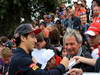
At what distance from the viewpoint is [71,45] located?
4.62 metres

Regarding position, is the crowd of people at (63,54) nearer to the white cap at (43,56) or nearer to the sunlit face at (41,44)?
the white cap at (43,56)

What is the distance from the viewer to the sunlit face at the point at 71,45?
15.0ft

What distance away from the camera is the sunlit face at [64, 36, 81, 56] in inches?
180

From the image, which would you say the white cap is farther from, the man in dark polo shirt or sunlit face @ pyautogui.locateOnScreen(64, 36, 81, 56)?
sunlit face @ pyautogui.locateOnScreen(64, 36, 81, 56)

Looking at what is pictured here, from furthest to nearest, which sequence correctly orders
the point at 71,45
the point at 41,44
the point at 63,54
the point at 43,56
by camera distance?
1. the point at 41,44
2. the point at 43,56
3. the point at 63,54
4. the point at 71,45

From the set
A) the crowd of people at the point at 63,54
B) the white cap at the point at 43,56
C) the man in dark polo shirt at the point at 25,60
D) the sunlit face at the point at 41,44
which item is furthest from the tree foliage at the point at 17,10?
the man in dark polo shirt at the point at 25,60

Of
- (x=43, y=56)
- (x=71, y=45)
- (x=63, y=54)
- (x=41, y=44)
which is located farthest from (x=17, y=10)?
(x=71, y=45)

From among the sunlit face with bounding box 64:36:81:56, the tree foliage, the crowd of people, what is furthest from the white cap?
the tree foliage

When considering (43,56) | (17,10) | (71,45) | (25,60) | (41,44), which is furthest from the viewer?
(17,10)

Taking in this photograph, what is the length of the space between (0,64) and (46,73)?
329 centimetres

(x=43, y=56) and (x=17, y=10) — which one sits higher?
(x=17, y=10)

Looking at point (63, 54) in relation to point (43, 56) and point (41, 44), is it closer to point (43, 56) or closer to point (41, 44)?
point (43, 56)

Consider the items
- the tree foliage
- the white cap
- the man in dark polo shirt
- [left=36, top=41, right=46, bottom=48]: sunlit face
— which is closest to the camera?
the man in dark polo shirt

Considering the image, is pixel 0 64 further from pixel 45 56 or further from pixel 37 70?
pixel 37 70
